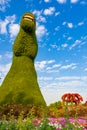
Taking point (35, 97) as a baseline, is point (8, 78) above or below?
above

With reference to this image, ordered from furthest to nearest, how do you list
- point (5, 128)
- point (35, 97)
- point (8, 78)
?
point (8, 78) < point (35, 97) < point (5, 128)

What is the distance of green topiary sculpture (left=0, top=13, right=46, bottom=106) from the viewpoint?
2342 cm

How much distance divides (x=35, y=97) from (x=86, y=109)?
368 centimetres

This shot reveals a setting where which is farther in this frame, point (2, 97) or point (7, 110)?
point (2, 97)

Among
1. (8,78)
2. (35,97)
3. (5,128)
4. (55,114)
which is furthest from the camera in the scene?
(8,78)

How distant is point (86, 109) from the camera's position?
2356 centimetres

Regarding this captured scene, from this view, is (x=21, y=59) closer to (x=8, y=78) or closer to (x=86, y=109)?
(x=8, y=78)

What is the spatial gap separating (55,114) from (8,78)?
5954mm

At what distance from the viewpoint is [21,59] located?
25562 mm

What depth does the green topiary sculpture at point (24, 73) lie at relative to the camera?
922 inches

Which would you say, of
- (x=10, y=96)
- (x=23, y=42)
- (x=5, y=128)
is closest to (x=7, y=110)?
(x=10, y=96)

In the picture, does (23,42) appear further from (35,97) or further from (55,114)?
(55,114)

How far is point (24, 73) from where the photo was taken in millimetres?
24828

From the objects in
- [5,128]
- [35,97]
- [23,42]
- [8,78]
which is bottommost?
[5,128]
